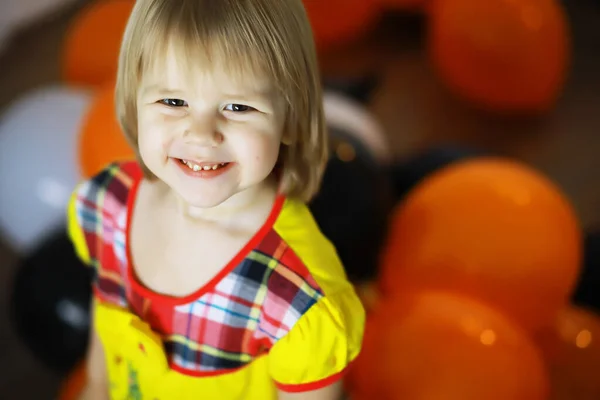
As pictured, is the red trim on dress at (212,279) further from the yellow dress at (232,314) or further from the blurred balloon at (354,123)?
the blurred balloon at (354,123)

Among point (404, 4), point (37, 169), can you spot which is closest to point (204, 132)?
point (37, 169)

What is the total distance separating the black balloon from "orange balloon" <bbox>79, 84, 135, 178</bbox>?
349mm

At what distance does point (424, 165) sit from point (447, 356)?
0.60 meters

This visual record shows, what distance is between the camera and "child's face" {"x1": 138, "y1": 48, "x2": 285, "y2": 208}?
64 cm

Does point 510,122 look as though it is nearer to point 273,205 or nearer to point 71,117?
point 71,117

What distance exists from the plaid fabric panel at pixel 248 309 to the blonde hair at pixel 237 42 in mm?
136

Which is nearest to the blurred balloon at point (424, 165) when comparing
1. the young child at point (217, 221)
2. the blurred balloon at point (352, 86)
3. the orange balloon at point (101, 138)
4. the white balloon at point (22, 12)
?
the blurred balloon at point (352, 86)

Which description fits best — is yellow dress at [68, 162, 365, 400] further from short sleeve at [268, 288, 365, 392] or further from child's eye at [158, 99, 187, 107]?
child's eye at [158, 99, 187, 107]

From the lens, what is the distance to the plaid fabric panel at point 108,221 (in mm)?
806

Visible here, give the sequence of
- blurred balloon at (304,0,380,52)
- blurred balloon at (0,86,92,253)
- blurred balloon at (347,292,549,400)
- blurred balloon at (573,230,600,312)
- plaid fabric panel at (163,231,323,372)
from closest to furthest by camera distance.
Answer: plaid fabric panel at (163,231,323,372)
blurred balloon at (347,292,549,400)
blurred balloon at (573,230,600,312)
blurred balloon at (0,86,92,253)
blurred balloon at (304,0,380,52)

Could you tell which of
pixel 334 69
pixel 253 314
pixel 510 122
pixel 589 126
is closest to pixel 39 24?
pixel 334 69

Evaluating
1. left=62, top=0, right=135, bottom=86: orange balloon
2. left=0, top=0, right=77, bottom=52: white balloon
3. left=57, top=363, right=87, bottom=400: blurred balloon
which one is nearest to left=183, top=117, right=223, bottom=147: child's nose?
left=57, top=363, right=87, bottom=400: blurred balloon

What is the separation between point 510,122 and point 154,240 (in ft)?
4.69

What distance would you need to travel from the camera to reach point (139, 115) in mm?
683
